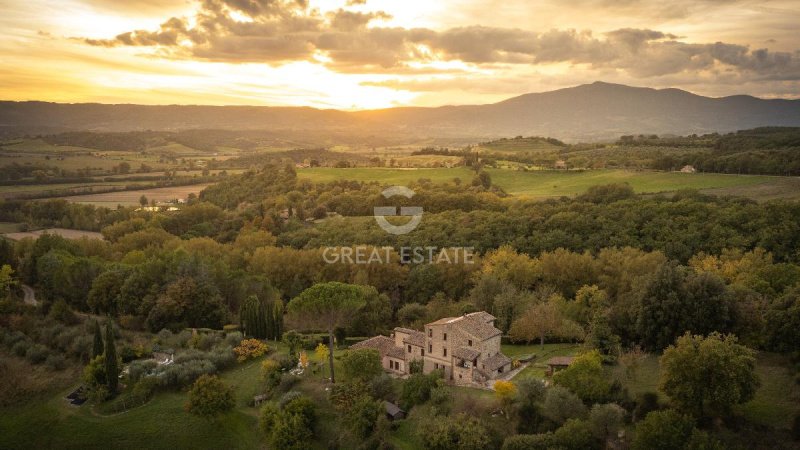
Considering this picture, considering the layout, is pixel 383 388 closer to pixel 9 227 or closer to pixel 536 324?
pixel 536 324

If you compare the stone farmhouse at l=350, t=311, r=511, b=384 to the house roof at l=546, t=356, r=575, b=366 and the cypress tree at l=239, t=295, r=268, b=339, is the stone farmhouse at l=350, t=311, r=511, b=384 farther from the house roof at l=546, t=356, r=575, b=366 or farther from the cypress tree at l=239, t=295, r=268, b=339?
the cypress tree at l=239, t=295, r=268, b=339

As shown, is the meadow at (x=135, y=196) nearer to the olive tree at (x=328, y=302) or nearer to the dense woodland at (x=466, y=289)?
the dense woodland at (x=466, y=289)

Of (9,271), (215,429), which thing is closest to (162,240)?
(9,271)

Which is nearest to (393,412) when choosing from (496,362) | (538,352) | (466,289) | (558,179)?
(496,362)

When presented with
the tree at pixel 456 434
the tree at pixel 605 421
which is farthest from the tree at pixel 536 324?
the tree at pixel 605 421

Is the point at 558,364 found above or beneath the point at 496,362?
above

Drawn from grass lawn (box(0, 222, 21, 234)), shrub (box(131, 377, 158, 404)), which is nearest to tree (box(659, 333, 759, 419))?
shrub (box(131, 377, 158, 404))
